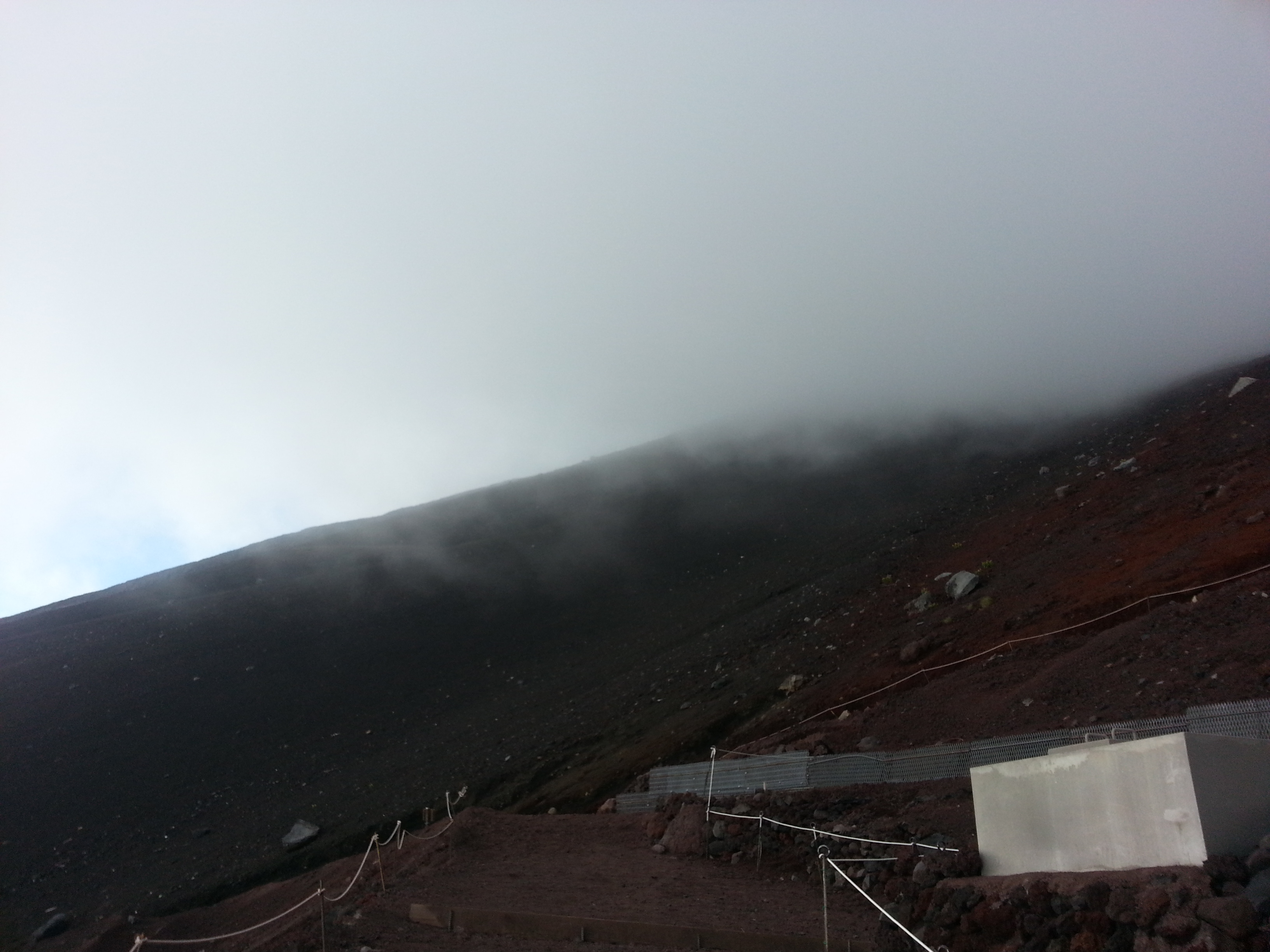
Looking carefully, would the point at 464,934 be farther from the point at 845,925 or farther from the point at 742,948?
the point at 845,925

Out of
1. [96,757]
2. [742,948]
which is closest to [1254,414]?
[742,948]

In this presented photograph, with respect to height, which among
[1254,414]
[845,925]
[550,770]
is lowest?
[550,770]

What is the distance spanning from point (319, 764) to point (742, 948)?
18.5 m

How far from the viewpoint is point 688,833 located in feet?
39.3

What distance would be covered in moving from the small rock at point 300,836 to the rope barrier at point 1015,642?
33.5 ft

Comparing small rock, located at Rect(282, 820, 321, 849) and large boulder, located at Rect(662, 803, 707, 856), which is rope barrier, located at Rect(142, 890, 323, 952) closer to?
small rock, located at Rect(282, 820, 321, 849)

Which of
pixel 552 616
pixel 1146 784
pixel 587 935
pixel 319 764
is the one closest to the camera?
pixel 1146 784

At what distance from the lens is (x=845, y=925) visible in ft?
27.7

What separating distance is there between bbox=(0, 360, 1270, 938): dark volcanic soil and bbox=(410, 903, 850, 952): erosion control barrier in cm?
531

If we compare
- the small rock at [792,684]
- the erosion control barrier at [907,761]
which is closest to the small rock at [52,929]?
the erosion control barrier at [907,761]

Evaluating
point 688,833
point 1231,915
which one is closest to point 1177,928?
point 1231,915

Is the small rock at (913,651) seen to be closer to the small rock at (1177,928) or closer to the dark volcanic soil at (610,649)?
the dark volcanic soil at (610,649)

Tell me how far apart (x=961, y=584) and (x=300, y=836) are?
15.3 m

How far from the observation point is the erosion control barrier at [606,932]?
823 centimetres
